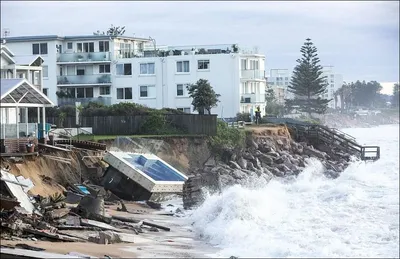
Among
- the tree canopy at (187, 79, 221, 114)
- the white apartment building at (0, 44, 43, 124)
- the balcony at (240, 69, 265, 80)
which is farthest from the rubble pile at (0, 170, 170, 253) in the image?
the balcony at (240, 69, 265, 80)

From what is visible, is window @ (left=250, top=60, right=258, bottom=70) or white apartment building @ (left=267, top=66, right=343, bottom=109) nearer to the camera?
window @ (left=250, top=60, right=258, bottom=70)

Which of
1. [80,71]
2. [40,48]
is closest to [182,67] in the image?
[80,71]

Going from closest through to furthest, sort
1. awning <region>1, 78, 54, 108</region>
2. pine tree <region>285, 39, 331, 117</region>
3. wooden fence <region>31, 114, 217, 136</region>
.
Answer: awning <region>1, 78, 54, 108</region> → wooden fence <region>31, 114, 217, 136</region> → pine tree <region>285, 39, 331, 117</region>

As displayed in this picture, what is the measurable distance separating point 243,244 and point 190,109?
3856 centimetres

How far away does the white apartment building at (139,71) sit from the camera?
6406cm

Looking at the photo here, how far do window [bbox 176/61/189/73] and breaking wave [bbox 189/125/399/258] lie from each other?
20.8m

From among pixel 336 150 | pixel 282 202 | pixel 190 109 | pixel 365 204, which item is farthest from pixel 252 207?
pixel 190 109

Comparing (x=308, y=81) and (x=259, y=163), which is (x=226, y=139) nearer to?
(x=259, y=163)

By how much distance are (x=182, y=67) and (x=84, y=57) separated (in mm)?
7457

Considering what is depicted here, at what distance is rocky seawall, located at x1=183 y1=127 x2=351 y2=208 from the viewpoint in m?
36.8

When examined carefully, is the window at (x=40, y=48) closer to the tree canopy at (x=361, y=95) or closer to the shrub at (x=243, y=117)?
the shrub at (x=243, y=117)

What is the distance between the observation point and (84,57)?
6519 cm

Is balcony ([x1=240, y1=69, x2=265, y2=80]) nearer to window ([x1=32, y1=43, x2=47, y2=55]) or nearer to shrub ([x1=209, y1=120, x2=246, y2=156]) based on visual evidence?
shrub ([x1=209, y1=120, x2=246, y2=156])

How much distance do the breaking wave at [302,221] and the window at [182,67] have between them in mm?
20784
